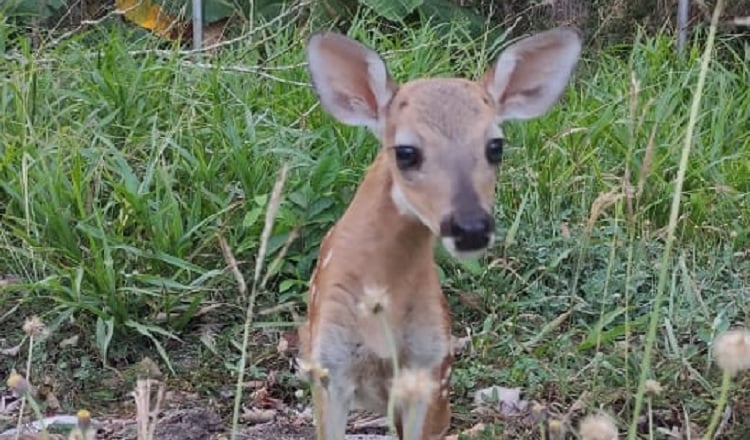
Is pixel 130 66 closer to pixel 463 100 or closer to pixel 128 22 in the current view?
pixel 128 22

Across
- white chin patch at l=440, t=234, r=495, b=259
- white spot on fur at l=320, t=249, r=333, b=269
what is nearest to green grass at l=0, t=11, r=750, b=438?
white spot on fur at l=320, t=249, r=333, b=269

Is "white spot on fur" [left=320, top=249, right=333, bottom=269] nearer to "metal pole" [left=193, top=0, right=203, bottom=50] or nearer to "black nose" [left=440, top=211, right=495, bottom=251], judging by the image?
"black nose" [left=440, top=211, right=495, bottom=251]

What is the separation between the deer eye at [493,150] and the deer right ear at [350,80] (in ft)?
1.21

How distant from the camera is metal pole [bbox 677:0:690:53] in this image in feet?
22.8

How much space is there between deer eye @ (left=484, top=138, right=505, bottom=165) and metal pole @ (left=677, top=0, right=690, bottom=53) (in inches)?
152

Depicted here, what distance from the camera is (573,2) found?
26.1ft

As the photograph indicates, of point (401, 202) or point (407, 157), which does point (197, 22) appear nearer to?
point (401, 202)

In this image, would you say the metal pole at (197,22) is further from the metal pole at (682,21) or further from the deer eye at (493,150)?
the deer eye at (493,150)

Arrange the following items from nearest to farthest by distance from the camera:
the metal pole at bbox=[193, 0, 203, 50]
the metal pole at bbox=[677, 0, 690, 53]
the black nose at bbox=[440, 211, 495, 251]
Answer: the black nose at bbox=[440, 211, 495, 251]
the metal pole at bbox=[193, 0, 203, 50]
the metal pole at bbox=[677, 0, 690, 53]

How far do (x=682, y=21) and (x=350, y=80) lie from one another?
4.02 m

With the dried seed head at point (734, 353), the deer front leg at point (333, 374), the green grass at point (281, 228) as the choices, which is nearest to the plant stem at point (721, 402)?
the dried seed head at point (734, 353)

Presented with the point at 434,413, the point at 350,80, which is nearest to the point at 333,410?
the point at 434,413

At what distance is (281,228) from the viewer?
15.1 ft

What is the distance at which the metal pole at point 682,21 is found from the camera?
6.95 m
